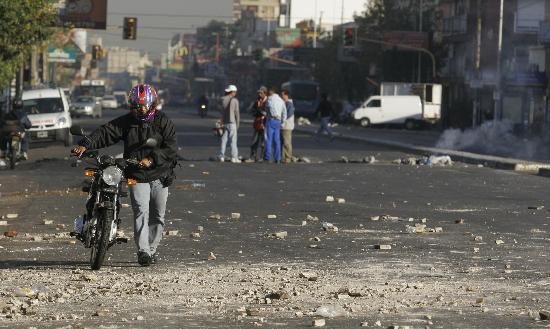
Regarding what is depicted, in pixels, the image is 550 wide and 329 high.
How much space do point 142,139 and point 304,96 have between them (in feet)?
330

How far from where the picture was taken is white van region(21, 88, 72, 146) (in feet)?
156

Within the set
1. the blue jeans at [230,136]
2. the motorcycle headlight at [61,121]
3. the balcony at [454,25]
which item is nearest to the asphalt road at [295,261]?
the blue jeans at [230,136]

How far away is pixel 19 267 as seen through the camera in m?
13.4

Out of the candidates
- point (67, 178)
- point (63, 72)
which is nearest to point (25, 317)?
point (67, 178)

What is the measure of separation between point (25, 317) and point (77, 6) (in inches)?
3564

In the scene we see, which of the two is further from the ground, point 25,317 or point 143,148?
point 143,148

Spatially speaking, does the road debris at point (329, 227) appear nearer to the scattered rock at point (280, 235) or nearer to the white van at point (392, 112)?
the scattered rock at point (280, 235)

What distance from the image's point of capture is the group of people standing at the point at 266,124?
35469 millimetres

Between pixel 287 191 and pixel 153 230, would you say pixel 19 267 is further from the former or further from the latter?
pixel 287 191

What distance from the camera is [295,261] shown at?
14.2 meters

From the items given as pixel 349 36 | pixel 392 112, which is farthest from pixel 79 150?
pixel 392 112

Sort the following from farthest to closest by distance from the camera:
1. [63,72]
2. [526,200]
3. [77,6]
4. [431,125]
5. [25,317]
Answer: [63,72], [77,6], [431,125], [526,200], [25,317]

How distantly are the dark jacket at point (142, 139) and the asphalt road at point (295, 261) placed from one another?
2.86ft

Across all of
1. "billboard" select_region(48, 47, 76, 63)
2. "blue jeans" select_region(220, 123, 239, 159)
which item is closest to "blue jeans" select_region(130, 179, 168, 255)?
"blue jeans" select_region(220, 123, 239, 159)
